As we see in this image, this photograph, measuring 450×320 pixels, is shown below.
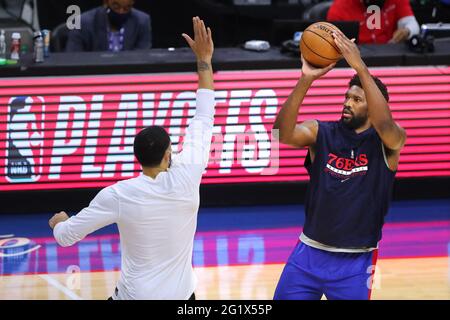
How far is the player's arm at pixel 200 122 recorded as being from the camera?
201 inches

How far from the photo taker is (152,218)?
5.01m

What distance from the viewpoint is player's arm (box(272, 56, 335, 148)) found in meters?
5.48

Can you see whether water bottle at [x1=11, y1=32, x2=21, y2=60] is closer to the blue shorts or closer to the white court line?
the white court line

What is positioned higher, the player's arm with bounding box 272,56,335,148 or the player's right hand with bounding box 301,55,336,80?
the player's right hand with bounding box 301,55,336,80

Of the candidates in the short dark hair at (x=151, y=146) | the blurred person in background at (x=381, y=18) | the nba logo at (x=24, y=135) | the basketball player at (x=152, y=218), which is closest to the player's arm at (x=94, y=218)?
the basketball player at (x=152, y=218)

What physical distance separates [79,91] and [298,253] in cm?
403

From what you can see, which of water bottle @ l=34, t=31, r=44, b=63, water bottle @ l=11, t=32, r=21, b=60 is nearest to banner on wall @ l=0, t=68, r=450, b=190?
water bottle @ l=34, t=31, r=44, b=63

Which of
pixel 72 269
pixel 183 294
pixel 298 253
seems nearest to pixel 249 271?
pixel 72 269

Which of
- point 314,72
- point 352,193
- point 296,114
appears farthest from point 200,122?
point 352,193

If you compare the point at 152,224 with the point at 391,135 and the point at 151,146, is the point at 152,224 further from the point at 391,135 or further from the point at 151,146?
the point at 391,135

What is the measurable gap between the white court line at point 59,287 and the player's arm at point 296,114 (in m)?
2.50

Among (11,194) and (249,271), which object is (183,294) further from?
(11,194)

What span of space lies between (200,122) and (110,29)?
5.15m

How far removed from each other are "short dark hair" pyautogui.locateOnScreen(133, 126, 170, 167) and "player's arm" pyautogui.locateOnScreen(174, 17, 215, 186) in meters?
0.13
